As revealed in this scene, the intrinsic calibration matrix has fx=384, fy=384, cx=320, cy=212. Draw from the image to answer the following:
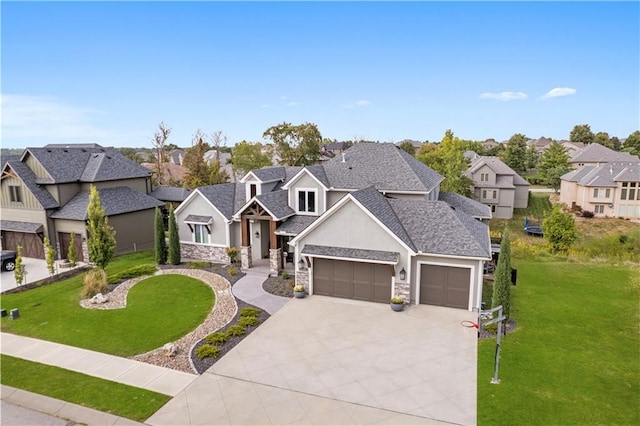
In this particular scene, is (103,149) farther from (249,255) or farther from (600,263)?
(600,263)

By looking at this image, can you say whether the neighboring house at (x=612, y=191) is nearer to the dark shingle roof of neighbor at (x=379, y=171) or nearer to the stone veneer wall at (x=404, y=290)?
the dark shingle roof of neighbor at (x=379, y=171)

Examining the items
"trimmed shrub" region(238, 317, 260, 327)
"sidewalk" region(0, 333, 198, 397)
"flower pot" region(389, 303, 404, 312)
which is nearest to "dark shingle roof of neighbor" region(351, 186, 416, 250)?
"flower pot" region(389, 303, 404, 312)

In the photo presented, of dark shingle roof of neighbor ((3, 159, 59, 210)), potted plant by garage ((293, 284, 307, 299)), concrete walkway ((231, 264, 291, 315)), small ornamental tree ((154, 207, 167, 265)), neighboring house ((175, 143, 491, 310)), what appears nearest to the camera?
neighboring house ((175, 143, 491, 310))

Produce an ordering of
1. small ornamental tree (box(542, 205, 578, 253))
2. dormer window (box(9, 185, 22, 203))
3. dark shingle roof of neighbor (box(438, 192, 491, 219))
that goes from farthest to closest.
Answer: small ornamental tree (box(542, 205, 578, 253)) < dormer window (box(9, 185, 22, 203)) < dark shingle roof of neighbor (box(438, 192, 491, 219))

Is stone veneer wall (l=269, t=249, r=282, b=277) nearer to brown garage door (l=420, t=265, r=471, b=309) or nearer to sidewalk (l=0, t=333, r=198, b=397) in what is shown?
brown garage door (l=420, t=265, r=471, b=309)

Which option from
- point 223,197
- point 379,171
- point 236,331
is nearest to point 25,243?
point 223,197

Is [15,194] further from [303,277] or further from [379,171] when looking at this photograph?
[379,171]

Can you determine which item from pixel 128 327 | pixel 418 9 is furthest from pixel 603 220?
pixel 128 327
